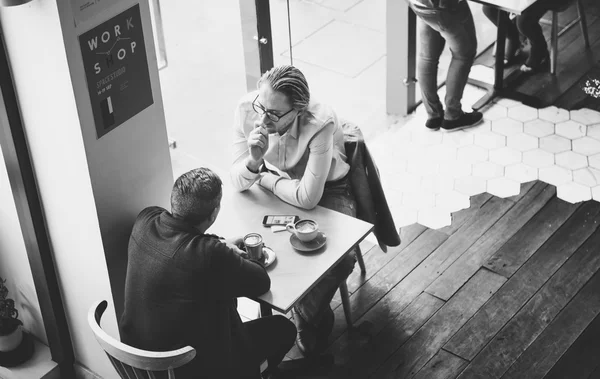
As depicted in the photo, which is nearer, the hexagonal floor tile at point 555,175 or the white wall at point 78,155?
the white wall at point 78,155

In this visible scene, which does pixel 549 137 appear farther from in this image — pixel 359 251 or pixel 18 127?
pixel 18 127

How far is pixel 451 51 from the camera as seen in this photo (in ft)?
17.7

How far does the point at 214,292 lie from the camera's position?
2883mm

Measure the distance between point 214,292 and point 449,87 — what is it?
10.3 feet

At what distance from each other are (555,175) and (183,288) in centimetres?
309

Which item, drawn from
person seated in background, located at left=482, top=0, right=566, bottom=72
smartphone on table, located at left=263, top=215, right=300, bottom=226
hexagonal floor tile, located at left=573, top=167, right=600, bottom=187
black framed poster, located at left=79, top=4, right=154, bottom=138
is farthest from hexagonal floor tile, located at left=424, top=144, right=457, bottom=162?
black framed poster, located at left=79, top=4, right=154, bottom=138

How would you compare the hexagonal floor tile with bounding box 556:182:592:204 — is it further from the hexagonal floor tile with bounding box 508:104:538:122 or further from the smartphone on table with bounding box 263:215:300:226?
the smartphone on table with bounding box 263:215:300:226

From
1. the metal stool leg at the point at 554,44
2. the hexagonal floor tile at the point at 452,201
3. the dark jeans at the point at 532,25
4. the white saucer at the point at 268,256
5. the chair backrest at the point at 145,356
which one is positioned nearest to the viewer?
the chair backrest at the point at 145,356

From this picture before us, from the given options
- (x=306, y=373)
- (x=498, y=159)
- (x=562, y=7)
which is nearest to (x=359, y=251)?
(x=306, y=373)

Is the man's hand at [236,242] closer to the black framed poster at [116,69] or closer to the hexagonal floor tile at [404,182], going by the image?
the black framed poster at [116,69]

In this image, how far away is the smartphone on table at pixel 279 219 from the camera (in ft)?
11.3

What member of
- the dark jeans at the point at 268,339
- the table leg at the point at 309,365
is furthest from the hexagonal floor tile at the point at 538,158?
the dark jeans at the point at 268,339

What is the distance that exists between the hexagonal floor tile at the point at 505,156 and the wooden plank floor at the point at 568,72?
678 millimetres

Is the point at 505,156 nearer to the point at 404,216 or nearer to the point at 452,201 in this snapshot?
the point at 452,201
